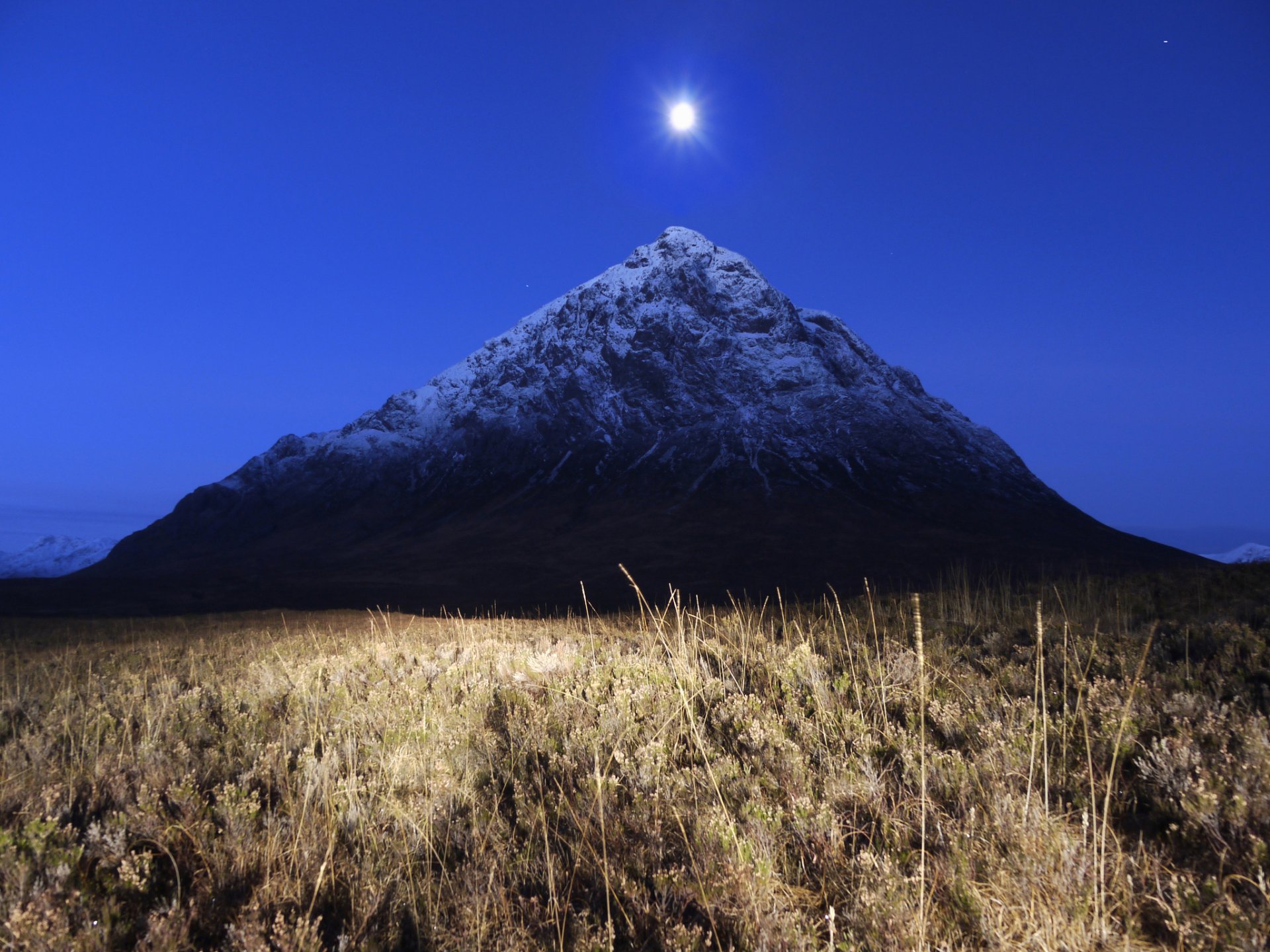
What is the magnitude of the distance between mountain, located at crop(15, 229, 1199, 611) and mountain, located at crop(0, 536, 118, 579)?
27342 millimetres

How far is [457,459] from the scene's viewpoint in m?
76.1

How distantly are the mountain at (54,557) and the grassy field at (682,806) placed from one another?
104715mm

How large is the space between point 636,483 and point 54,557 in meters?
90.7

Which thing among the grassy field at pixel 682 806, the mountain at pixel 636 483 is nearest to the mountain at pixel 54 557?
the mountain at pixel 636 483

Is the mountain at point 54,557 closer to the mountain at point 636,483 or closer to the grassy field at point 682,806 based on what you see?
the mountain at point 636,483

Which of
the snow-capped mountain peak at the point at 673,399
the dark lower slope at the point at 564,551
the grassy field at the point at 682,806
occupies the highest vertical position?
the snow-capped mountain peak at the point at 673,399

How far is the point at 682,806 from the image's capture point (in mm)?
3256

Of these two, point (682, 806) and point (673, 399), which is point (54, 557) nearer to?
point (673, 399)

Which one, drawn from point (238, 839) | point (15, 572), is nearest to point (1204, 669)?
point (238, 839)

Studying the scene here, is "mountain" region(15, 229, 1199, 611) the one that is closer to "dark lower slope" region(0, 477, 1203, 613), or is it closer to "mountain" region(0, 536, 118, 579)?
"dark lower slope" region(0, 477, 1203, 613)

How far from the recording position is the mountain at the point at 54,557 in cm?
8650

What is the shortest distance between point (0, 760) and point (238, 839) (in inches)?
106

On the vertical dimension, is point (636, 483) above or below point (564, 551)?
above

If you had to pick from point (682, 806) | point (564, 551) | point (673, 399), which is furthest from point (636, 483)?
point (682, 806)
